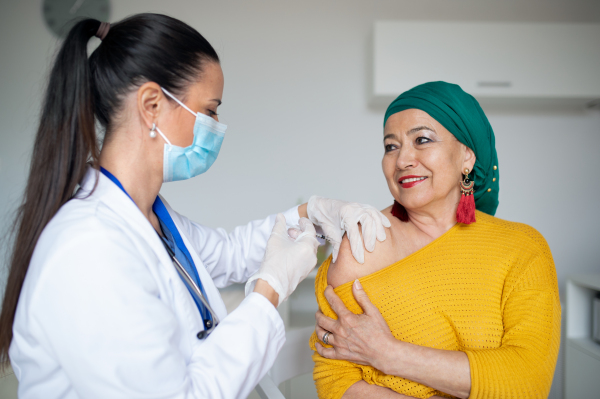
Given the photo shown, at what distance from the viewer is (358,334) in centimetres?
101

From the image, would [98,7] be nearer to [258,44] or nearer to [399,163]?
[258,44]

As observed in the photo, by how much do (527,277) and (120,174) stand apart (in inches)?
40.9

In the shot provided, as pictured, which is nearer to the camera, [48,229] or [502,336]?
[48,229]

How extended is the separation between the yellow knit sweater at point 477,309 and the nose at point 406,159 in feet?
0.79

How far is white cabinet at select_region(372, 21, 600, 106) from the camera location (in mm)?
2115

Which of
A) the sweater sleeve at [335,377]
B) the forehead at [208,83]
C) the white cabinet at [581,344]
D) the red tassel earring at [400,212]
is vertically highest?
the forehead at [208,83]

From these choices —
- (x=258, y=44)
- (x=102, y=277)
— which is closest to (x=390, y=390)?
(x=102, y=277)

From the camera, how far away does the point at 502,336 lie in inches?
40.3

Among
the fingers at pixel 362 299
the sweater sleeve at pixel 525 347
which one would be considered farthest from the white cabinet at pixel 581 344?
the fingers at pixel 362 299

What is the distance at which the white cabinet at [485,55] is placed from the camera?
6.94 ft

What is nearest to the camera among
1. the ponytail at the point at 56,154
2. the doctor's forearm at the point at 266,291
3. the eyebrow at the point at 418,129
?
the ponytail at the point at 56,154

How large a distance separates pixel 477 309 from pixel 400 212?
0.38 metres

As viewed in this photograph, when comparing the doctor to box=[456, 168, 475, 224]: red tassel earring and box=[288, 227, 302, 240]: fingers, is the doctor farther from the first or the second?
box=[456, 168, 475, 224]: red tassel earring

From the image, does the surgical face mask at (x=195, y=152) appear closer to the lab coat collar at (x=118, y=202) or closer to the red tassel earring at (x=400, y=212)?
the lab coat collar at (x=118, y=202)
